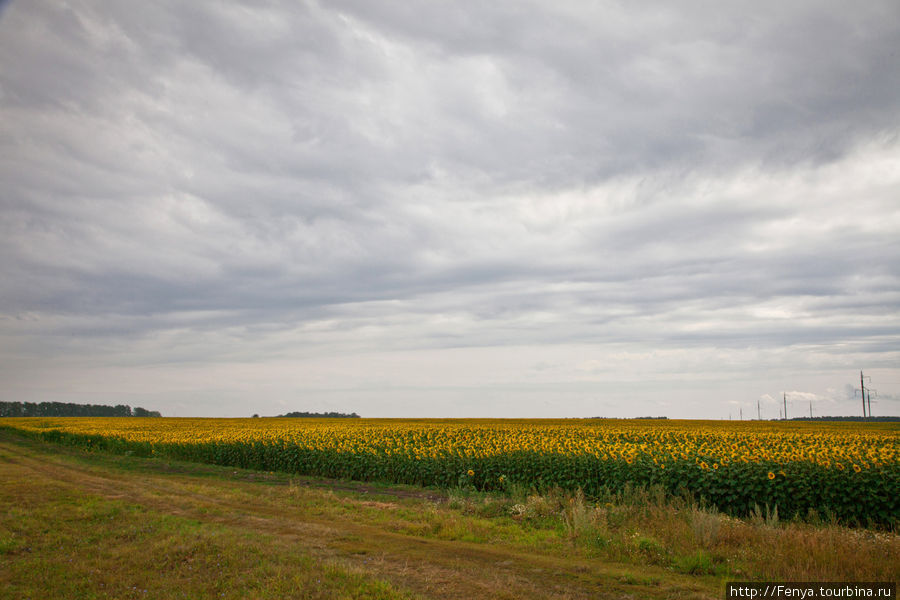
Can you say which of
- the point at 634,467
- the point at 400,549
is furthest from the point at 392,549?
the point at 634,467

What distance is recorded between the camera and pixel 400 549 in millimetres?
10219

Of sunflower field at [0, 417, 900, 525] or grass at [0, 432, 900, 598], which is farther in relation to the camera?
sunflower field at [0, 417, 900, 525]

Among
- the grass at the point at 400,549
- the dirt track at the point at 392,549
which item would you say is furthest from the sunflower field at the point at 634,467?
the dirt track at the point at 392,549

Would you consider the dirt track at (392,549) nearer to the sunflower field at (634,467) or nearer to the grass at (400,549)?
the grass at (400,549)

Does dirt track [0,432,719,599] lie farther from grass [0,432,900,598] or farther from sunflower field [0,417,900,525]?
sunflower field [0,417,900,525]

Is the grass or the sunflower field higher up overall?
the sunflower field

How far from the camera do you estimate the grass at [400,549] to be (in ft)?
26.4

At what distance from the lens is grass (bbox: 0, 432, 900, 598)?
8.05 meters

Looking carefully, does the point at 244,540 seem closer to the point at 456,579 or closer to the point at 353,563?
the point at 353,563

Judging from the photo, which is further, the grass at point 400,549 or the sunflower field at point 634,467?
the sunflower field at point 634,467

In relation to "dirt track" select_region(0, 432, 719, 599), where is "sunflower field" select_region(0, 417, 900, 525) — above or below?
above

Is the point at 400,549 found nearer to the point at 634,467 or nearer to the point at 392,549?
the point at 392,549

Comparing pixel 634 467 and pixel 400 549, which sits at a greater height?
pixel 634 467

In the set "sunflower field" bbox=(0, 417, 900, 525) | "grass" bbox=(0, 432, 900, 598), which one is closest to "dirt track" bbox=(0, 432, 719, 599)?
"grass" bbox=(0, 432, 900, 598)
